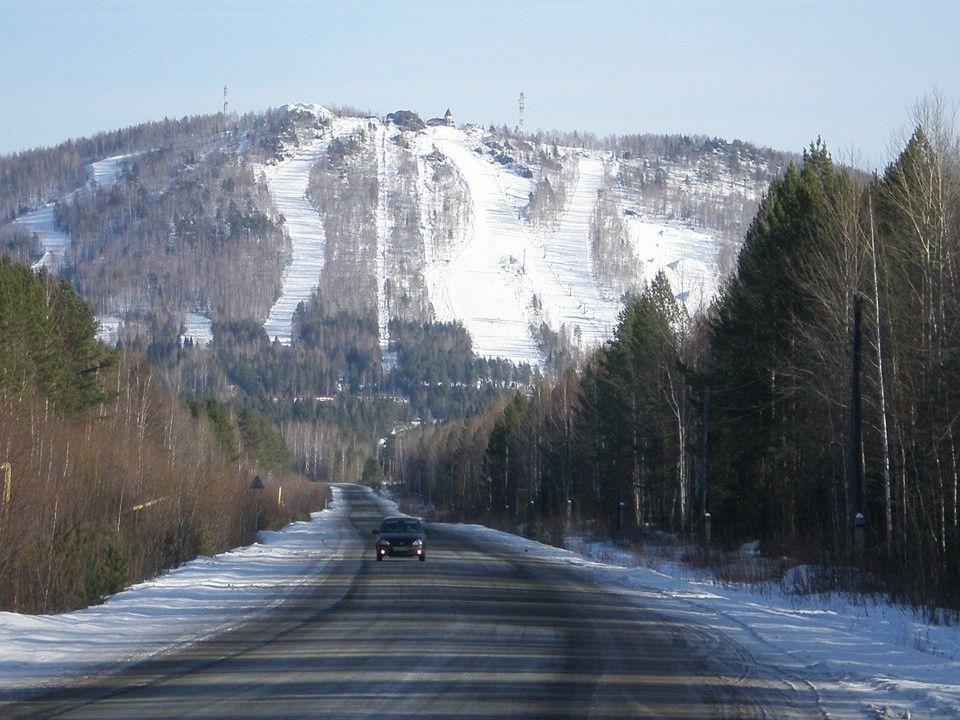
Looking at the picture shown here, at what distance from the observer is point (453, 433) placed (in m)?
138

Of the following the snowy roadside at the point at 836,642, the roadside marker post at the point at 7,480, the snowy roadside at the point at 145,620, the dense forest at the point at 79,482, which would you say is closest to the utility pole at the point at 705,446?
the snowy roadside at the point at 836,642

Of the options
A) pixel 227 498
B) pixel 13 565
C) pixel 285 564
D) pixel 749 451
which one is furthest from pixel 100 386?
pixel 13 565

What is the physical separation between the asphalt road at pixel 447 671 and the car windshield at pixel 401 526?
15.7m

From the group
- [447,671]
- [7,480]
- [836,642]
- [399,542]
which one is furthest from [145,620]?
[399,542]

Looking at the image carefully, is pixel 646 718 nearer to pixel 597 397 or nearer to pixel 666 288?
pixel 666 288

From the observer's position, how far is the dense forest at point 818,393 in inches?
1073

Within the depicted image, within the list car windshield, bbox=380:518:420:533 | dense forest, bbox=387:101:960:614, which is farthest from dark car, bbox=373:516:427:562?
dense forest, bbox=387:101:960:614

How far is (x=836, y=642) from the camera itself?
54.4ft

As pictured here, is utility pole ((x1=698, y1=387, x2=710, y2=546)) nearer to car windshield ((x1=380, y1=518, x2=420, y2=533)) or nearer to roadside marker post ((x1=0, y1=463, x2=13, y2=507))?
car windshield ((x1=380, y1=518, x2=420, y2=533))

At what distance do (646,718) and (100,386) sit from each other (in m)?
50.3

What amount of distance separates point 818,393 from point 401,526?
49.5 ft

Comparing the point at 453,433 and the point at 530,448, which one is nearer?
the point at 530,448

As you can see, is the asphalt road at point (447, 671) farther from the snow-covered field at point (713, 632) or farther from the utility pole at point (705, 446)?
the utility pole at point (705, 446)

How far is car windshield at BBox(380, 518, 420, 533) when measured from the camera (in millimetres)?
39250
